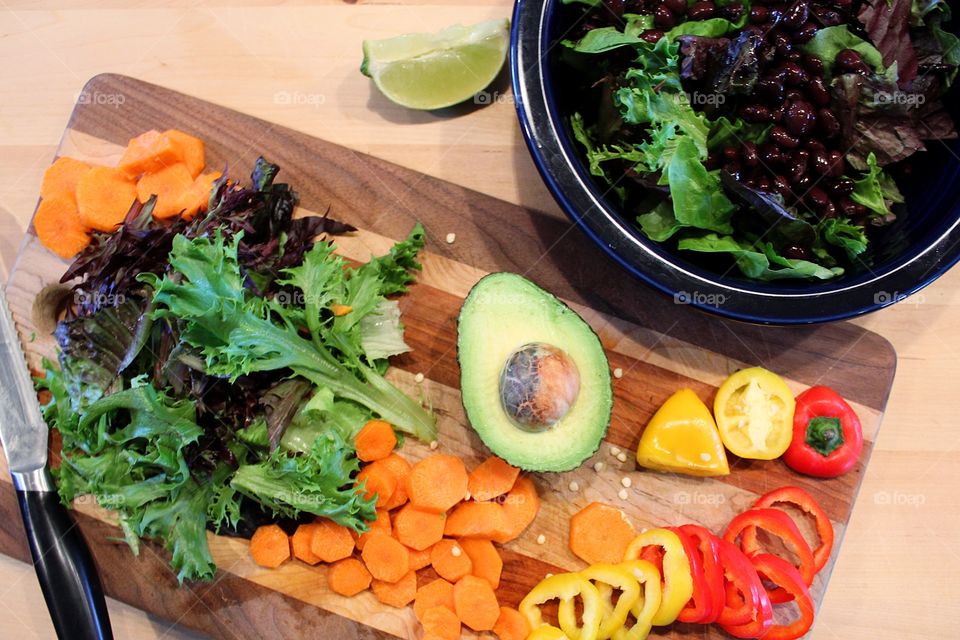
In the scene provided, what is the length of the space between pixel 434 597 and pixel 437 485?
0.94ft

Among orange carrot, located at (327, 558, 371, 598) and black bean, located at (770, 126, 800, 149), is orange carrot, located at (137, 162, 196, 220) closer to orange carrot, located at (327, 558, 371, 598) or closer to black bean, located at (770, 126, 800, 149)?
orange carrot, located at (327, 558, 371, 598)

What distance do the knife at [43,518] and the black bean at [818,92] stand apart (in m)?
2.04

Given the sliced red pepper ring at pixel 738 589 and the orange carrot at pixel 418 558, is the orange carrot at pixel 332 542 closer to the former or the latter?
the orange carrot at pixel 418 558

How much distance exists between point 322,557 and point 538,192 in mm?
1144

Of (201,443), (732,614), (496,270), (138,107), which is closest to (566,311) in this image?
(496,270)

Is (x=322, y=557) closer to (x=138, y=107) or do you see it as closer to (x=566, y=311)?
(x=566, y=311)

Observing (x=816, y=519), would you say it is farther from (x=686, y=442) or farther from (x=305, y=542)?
(x=305, y=542)

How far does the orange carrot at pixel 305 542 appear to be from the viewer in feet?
6.64

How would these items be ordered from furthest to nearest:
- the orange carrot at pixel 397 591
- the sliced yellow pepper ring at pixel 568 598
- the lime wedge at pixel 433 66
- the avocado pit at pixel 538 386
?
the lime wedge at pixel 433 66
the orange carrot at pixel 397 591
the sliced yellow pepper ring at pixel 568 598
the avocado pit at pixel 538 386

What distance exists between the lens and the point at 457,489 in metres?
2.02

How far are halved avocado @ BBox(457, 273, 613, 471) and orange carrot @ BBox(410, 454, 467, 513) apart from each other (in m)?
0.18

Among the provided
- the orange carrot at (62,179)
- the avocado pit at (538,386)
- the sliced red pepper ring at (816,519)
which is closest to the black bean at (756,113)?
the avocado pit at (538,386)

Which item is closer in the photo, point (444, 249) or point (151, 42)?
point (444, 249)

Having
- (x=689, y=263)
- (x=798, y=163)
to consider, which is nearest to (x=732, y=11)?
(x=798, y=163)
